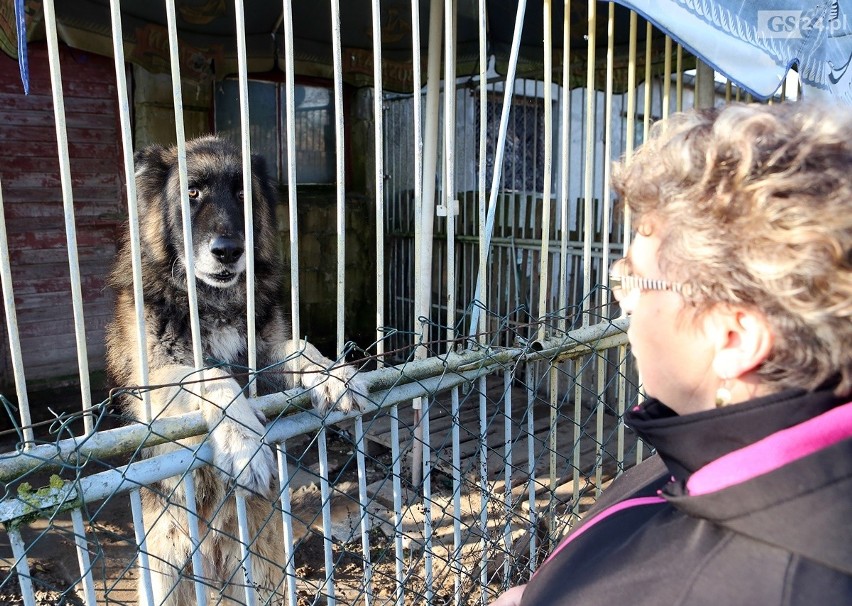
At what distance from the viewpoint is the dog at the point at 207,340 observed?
8.01 feet

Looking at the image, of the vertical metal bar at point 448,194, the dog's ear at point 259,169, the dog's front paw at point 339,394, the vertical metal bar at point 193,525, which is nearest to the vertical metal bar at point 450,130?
the vertical metal bar at point 448,194

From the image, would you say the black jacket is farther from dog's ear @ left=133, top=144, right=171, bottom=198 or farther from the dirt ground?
dog's ear @ left=133, top=144, right=171, bottom=198

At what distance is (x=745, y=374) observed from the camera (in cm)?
110

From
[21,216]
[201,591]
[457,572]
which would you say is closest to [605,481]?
[457,572]

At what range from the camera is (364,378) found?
224cm

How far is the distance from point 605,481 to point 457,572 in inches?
97.1

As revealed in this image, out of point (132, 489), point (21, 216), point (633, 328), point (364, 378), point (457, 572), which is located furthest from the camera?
point (21, 216)

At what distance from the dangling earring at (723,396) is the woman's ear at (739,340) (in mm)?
19

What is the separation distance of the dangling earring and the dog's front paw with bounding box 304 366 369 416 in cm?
128

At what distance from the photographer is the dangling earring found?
1.12m

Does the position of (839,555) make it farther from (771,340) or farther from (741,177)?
(741,177)

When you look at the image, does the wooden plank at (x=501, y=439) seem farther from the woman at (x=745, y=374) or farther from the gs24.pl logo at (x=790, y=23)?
the woman at (x=745, y=374)

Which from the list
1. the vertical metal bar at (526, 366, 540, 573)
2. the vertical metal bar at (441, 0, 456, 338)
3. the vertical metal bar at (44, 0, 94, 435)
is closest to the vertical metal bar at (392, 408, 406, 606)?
the vertical metal bar at (441, 0, 456, 338)

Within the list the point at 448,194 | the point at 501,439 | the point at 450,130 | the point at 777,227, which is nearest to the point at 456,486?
the point at 448,194
